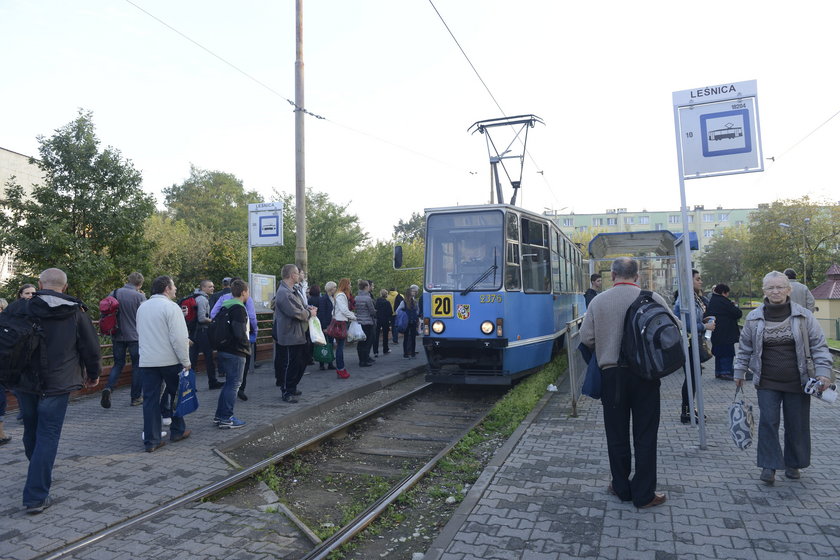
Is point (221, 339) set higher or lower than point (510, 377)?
higher

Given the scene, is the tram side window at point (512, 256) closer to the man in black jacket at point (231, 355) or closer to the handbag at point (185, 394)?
the man in black jacket at point (231, 355)

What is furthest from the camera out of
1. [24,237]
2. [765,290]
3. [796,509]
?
[24,237]

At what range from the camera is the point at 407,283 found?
2639 centimetres

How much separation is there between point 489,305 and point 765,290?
16.6 ft

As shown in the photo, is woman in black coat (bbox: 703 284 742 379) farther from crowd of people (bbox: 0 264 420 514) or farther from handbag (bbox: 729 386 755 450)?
crowd of people (bbox: 0 264 420 514)

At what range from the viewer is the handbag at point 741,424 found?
5.25 m

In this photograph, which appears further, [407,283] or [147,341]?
[407,283]

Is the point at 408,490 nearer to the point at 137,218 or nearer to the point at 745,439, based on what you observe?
the point at 745,439

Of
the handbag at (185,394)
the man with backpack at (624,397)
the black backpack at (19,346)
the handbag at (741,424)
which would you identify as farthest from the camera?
the handbag at (185,394)

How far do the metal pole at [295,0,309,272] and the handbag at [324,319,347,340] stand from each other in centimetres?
188

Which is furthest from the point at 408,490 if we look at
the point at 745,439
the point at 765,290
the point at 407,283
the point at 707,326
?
the point at 407,283

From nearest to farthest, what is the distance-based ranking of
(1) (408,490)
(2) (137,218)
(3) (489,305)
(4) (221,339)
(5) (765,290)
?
1. (5) (765,290)
2. (1) (408,490)
3. (4) (221,339)
4. (3) (489,305)
5. (2) (137,218)

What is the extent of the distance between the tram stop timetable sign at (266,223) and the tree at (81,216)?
6.22 meters

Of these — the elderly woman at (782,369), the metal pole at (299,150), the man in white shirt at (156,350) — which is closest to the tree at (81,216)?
the metal pole at (299,150)
